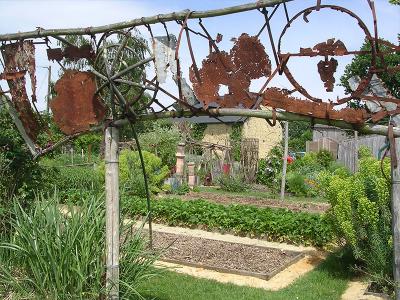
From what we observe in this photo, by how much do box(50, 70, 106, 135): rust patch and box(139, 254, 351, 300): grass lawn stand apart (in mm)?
2697

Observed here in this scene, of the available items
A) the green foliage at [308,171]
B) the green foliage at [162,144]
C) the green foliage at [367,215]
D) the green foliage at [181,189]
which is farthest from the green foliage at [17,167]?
the green foliage at [162,144]

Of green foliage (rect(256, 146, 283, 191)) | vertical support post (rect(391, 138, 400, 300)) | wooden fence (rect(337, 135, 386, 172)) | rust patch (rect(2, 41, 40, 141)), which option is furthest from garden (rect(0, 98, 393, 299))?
green foliage (rect(256, 146, 283, 191))

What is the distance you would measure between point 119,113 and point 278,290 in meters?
4.12

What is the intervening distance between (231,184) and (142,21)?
16955 mm

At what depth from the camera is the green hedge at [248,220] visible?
938 cm

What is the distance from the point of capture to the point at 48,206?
383 cm

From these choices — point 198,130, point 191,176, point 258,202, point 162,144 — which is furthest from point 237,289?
point 198,130

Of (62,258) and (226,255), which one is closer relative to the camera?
(62,258)

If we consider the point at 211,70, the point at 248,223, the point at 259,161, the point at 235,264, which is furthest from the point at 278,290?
the point at 259,161

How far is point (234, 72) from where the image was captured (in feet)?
9.63

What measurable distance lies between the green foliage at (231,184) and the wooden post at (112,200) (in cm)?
1660

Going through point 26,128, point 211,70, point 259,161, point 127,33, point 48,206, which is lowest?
point 259,161

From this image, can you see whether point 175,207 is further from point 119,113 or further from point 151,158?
point 119,113

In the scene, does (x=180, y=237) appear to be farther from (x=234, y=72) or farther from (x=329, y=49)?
(x=329, y=49)
